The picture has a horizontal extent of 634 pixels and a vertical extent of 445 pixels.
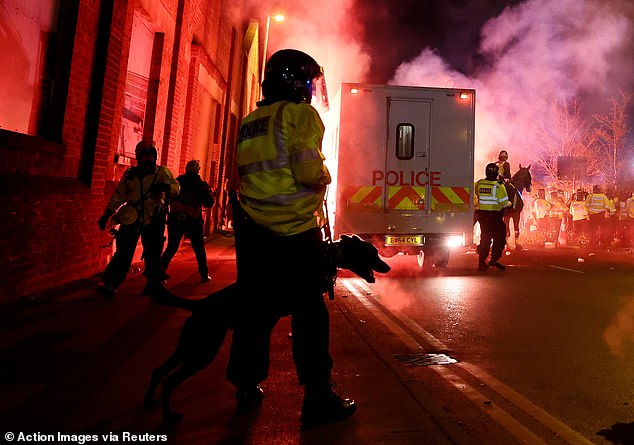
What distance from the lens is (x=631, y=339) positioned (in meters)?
4.36

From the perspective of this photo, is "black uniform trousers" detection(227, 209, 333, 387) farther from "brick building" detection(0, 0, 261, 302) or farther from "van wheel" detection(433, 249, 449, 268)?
"van wheel" detection(433, 249, 449, 268)

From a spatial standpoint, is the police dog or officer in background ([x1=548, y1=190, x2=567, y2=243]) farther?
officer in background ([x1=548, y1=190, x2=567, y2=243])

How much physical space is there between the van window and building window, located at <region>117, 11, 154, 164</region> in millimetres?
4497

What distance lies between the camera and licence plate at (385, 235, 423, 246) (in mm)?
8352

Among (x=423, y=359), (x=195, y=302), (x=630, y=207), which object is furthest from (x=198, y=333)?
(x=630, y=207)

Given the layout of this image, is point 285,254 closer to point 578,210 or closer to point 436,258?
point 436,258

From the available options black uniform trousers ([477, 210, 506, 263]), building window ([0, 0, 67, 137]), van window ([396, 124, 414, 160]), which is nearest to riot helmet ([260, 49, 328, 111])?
building window ([0, 0, 67, 137])

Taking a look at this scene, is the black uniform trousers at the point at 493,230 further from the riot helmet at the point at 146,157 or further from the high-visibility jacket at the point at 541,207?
the high-visibility jacket at the point at 541,207

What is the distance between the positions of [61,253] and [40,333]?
192 cm

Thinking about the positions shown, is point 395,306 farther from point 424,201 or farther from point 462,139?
point 462,139

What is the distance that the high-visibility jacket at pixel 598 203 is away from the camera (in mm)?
14875

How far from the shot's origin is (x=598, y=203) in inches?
587

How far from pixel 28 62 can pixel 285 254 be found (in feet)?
15.3

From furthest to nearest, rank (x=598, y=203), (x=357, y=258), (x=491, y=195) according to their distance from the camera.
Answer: (x=598, y=203) → (x=491, y=195) → (x=357, y=258)
